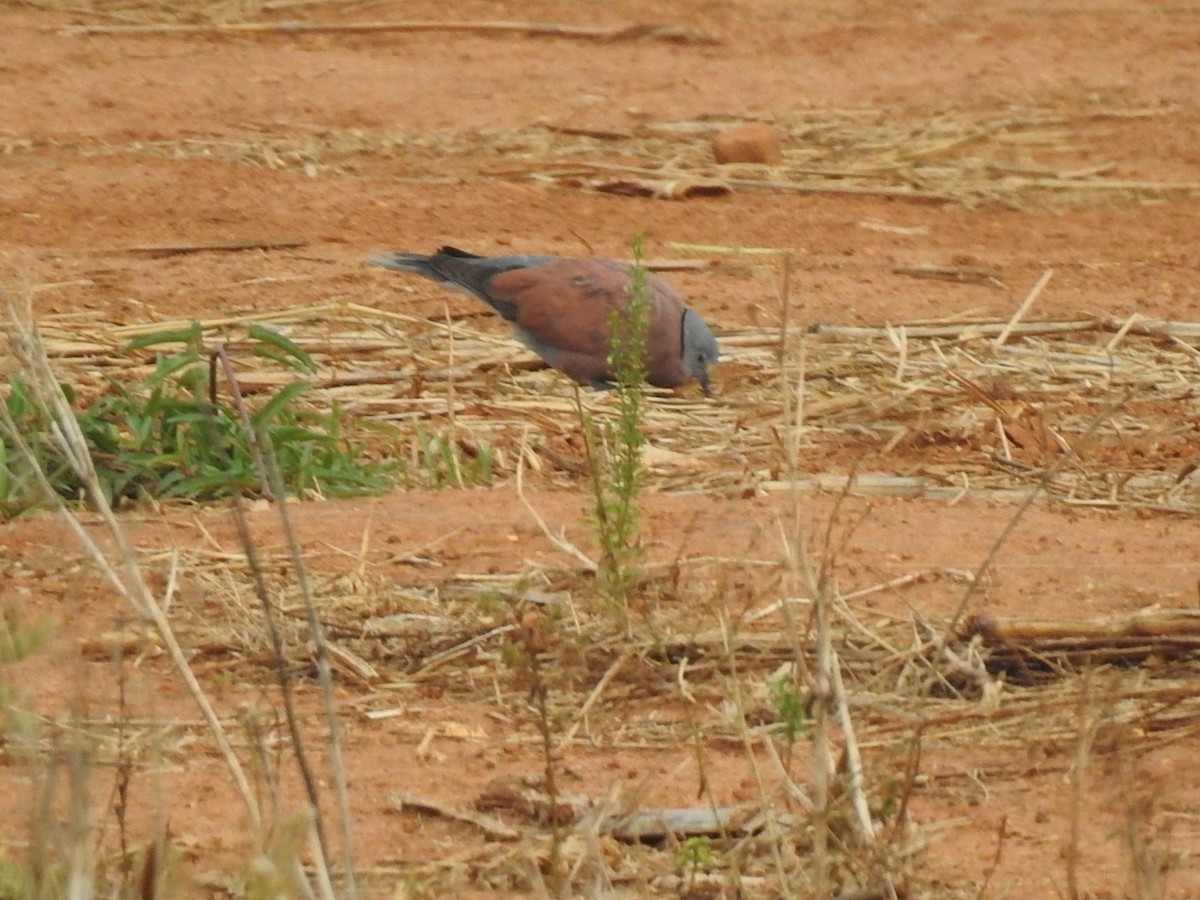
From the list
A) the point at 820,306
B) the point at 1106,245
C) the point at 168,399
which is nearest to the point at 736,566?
the point at 168,399

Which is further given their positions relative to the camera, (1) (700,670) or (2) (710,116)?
(2) (710,116)

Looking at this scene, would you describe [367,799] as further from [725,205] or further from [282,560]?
[725,205]

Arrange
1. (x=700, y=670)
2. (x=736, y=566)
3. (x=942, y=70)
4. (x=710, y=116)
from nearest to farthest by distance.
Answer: (x=700, y=670), (x=736, y=566), (x=710, y=116), (x=942, y=70)

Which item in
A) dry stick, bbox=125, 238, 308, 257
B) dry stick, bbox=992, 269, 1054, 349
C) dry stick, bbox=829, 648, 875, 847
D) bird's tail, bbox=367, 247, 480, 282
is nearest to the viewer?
dry stick, bbox=829, 648, 875, 847

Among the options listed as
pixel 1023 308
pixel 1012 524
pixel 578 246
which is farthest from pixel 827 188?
pixel 1012 524

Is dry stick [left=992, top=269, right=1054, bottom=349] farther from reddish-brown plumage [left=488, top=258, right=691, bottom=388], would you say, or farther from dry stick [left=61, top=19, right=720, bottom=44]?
dry stick [left=61, top=19, right=720, bottom=44]

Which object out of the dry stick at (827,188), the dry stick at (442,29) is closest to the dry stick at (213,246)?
the dry stick at (827,188)

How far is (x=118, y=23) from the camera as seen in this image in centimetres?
1246

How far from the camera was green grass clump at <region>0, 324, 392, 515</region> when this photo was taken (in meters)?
4.94

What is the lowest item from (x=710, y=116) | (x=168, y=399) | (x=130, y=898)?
(x=710, y=116)

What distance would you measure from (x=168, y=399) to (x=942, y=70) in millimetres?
7592

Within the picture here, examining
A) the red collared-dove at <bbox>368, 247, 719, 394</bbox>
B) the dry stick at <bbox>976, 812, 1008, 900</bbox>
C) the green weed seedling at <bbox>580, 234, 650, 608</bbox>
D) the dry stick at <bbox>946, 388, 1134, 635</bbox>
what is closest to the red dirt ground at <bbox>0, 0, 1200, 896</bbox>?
the dry stick at <bbox>976, 812, 1008, 900</bbox>

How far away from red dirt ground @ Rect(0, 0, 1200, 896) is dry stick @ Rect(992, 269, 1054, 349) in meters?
→ 0.09

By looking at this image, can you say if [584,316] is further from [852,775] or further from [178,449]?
[852,775]
